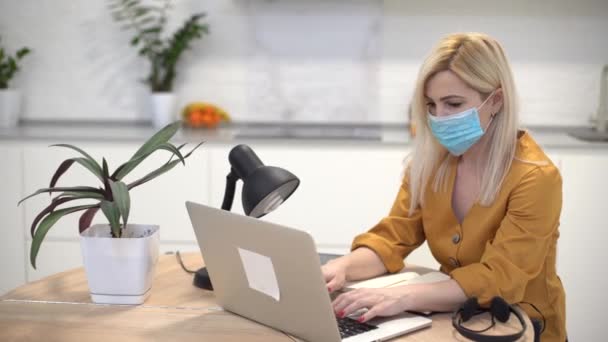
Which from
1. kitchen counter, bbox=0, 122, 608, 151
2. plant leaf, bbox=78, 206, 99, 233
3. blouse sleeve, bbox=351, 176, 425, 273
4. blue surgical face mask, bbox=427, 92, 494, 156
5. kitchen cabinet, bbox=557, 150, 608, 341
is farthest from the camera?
kitchen counter, bbox=0, 122, 608, 151

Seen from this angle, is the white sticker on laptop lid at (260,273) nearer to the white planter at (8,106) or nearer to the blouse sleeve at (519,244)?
the blouse sleeve at (519,244)

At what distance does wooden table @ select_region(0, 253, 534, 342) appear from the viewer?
1.56 metres

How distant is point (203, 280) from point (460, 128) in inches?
26.8

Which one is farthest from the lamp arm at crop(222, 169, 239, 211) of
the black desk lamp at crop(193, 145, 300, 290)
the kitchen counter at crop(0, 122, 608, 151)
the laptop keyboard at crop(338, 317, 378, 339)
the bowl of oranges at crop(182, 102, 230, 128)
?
the bowl of oranges at crop(182, 102, 230, 128)

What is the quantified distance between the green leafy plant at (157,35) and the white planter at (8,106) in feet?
1.93

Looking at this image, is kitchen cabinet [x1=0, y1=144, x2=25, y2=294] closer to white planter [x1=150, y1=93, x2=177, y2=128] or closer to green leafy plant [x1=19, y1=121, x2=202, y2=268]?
white planter [x1=150, y1=93, x2=177, y2=128]

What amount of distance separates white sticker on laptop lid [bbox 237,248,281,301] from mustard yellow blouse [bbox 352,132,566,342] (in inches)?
17.1

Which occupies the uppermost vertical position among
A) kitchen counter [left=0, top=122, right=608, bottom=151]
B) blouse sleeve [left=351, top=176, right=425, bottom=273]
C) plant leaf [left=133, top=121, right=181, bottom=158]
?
plant leaf [left=133, top=121, right=181, bottom=158]

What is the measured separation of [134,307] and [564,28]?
2660 mm

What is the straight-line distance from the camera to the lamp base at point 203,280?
1.85 metres

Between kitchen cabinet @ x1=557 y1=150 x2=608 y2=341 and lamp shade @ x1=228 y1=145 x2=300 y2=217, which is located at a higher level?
lamp shade @ x1=228 y1=145 x2=300 y2=217

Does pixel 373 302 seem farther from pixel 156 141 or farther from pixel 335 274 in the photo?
pixel 156 141

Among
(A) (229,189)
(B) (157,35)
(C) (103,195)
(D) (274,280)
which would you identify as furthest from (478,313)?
(B) (157,35)

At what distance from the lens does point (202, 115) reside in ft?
12.1
